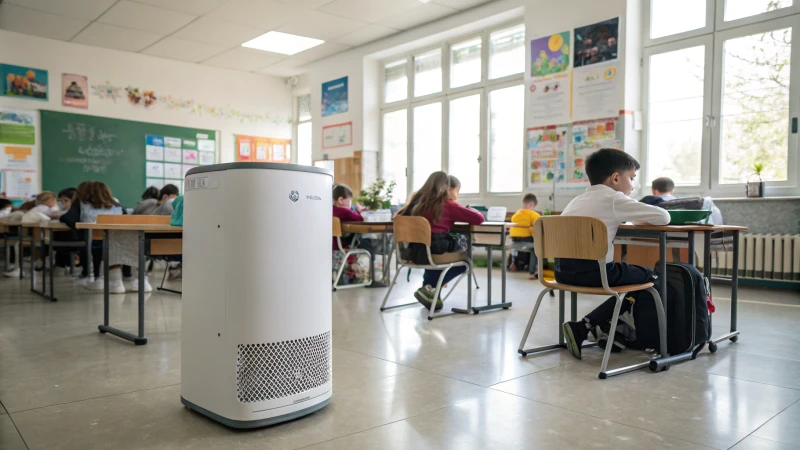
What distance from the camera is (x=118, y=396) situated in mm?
2008

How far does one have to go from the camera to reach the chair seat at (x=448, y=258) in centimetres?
370

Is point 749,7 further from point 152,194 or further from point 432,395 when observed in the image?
point 152,194

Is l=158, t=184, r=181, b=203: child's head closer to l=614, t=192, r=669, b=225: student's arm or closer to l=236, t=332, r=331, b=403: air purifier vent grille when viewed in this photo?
l=236, t=332, r=331, b=403: air purifier vent grille

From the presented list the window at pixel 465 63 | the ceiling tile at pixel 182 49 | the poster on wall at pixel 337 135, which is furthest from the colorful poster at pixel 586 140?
the ceiling tile at pixel 182 49

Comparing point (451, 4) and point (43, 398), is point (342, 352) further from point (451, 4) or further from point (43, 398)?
point (451, 4)

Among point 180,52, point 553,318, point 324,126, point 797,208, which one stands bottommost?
point 553,318

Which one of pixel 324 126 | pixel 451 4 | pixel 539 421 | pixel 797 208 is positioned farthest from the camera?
pixel 324 126

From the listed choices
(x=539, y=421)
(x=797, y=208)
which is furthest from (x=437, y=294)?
(x=797, y=208)

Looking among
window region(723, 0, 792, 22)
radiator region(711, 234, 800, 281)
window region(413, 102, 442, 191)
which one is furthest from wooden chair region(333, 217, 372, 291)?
window region(723, 0, 792, 22)

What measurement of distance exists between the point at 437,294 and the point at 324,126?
622 cm

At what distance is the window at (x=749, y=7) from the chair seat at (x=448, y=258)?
362 cm

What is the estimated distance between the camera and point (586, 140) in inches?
238

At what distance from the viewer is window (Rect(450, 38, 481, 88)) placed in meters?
7.57

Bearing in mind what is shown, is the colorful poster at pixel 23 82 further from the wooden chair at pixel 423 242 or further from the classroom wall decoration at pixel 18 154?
the wooden chair at pixel 423 242
